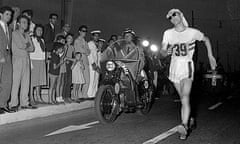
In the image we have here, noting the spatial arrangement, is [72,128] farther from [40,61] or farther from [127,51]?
[40,61]

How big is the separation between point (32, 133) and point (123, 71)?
7.85ft

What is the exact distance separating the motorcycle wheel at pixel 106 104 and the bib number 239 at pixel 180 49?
1.91 m

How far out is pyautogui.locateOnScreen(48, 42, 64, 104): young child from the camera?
9539 millimetres

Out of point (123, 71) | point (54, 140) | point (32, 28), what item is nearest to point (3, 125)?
point (54, 140)

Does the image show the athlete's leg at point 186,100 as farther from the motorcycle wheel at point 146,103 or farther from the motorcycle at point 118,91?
the motorcycle wheel at point 146,103

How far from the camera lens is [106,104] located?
23.5ft

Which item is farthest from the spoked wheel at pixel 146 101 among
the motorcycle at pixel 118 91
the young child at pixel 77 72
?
the young child at pixel 77 72

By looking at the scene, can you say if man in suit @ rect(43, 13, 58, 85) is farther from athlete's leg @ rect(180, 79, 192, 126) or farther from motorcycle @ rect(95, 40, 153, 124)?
athlete's leg @ rect(180, 79, 192, 126)

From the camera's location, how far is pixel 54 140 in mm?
5629

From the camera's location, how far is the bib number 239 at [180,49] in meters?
5.75

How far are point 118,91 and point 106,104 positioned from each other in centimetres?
44

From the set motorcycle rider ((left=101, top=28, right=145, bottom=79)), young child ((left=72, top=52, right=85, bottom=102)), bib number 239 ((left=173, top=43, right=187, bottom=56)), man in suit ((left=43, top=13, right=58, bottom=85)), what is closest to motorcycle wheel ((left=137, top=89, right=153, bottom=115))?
motorcycle rider ((left=101, top=28, right=145, bottom=79))

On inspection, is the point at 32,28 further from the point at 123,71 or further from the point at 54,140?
the point at 54,140

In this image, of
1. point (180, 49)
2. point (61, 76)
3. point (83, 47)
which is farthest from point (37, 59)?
point (180, 49)
